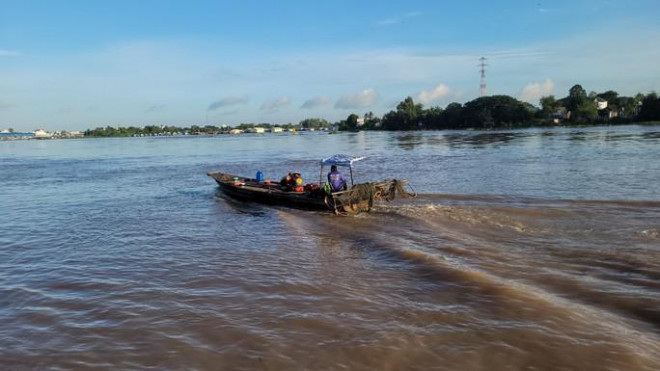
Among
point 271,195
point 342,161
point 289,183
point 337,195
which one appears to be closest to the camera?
point 337,195

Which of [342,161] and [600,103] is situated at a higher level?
[600,103]

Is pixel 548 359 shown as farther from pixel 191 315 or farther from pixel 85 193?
pixel 85 193

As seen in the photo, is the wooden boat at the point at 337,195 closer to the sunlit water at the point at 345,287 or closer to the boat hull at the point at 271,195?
the boat hull at the point at 271,195

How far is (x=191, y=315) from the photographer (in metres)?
8.22

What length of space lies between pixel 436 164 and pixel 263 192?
2064cm

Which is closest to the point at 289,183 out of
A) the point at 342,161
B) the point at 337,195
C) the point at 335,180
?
the point at 342,161

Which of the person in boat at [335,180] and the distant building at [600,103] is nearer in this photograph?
the person in boat at [335,180]

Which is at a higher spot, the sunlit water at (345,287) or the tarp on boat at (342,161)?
the tarp on boat at (342,161)

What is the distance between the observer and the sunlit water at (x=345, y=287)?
6.71m

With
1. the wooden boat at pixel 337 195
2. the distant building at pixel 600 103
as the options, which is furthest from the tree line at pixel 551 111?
the wooden boat at pixel 337 195

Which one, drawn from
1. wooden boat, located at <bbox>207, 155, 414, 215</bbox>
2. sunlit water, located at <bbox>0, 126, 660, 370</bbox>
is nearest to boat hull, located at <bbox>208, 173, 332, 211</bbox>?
wooden boat, located at <bbox>207, 155, 414, 215</bbox>

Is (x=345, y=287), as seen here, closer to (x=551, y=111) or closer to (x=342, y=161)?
(x=342, y=161)

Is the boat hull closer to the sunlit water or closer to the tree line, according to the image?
the sunlit water

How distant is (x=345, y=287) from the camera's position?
9500mm
